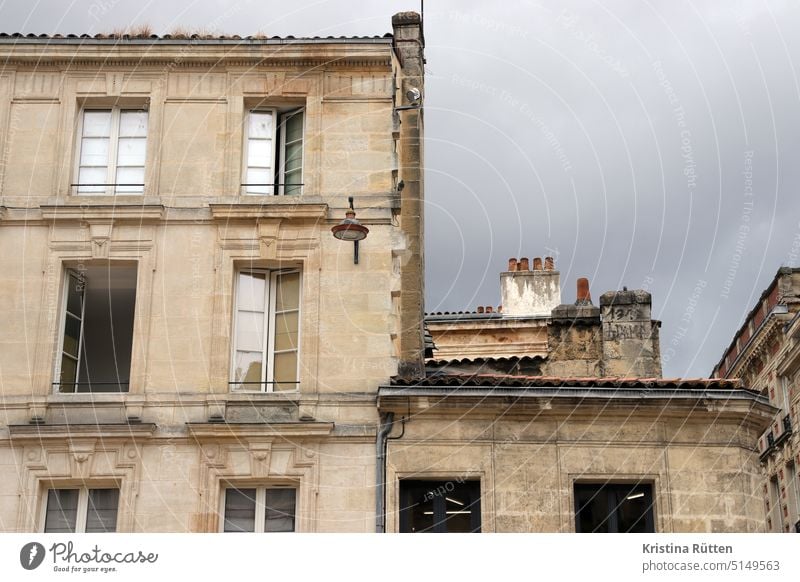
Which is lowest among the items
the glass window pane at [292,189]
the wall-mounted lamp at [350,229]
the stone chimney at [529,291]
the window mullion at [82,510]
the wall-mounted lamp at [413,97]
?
the window mullion at [82,510]

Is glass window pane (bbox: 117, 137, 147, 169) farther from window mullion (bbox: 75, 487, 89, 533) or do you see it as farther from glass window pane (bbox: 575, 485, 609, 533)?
glass window pane (bbox: 575, 485, 609, 533)

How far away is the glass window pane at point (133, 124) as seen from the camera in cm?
1691

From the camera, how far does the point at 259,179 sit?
54.7 ft

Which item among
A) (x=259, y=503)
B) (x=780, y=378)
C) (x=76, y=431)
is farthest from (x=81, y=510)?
(x=780, y=378)

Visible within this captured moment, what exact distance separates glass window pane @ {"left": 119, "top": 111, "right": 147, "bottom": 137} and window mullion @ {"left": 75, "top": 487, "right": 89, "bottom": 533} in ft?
15.8

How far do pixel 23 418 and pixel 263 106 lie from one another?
5154 millimetres

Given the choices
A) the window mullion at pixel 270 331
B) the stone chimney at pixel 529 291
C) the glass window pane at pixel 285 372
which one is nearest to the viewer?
the glass window pane at pixel 285 372

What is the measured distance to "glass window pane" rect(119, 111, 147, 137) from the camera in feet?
55.5

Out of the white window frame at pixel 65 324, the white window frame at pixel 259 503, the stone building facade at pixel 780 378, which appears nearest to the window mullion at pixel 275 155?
the white window frame at pixel 65 324

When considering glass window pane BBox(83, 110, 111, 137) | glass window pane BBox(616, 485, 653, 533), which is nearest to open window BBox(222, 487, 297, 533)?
glass window pane BBox(616, 485, 653, 533)

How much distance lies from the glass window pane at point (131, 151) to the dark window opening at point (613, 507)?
708 cm

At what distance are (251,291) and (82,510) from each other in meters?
3.38

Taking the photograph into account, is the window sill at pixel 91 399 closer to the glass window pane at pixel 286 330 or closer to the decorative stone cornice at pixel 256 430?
the decorative stone cornice at pixel 256 430

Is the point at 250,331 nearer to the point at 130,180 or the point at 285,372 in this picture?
the point at 285,372
